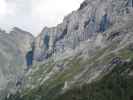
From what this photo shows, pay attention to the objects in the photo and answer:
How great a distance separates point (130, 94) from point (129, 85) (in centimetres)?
2564

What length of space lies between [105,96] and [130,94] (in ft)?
78.9

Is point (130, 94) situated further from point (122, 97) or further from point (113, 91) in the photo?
point (113, 91)

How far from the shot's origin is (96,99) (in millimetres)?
197875

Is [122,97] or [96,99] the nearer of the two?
[122,97]

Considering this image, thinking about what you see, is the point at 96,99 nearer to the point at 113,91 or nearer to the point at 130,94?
the point at 113,91

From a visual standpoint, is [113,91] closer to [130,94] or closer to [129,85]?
[129,85]

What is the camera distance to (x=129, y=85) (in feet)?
643

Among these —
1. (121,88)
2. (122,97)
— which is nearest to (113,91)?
(121,88)

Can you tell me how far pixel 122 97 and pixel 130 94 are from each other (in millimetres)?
8800

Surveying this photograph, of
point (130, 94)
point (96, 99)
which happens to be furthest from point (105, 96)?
point (130, 94)

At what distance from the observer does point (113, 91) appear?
19925 cm

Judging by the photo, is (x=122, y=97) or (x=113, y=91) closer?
(x=122, y=97)

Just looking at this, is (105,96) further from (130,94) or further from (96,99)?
(130,94)

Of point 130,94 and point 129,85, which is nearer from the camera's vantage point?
point 130,94
